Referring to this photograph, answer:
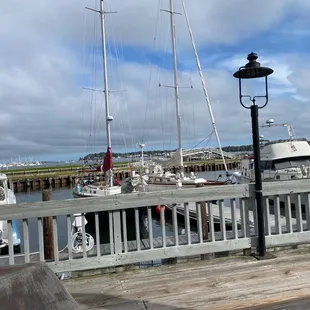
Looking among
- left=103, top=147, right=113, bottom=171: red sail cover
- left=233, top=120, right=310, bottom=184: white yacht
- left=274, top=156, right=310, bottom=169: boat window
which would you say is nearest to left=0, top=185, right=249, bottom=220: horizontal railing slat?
left=233, top=120, right=310, bottom=184: white yacht

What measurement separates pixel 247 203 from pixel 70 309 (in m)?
3.45

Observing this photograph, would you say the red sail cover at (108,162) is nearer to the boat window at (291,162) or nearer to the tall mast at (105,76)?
the tall mast at (105,76)

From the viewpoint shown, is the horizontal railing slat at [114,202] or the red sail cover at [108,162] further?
the red sail cover at [108,162]

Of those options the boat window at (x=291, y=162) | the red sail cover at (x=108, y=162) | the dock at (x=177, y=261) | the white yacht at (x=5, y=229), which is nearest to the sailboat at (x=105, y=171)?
the red sail cover at (x=108, y=162)

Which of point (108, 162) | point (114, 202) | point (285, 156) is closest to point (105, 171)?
point (108, 162)

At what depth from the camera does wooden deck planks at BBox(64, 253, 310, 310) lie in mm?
3232

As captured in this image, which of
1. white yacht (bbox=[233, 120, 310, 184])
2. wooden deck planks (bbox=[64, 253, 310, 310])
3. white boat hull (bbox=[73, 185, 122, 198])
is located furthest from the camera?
white boat hull (bbox=[73, 185, 122, 198])

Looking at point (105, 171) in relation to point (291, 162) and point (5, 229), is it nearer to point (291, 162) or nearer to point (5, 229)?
point (5, 229)

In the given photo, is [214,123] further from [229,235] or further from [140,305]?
[140,305]

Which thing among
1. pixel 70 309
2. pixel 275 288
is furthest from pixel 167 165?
pixel 70 309

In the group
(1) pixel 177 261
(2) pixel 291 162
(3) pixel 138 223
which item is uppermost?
(2) pixel 291 162

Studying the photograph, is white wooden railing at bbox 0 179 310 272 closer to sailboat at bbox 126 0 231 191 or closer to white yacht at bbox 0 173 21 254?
white yacht at bbox 0 173 21 254

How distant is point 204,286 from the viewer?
3.62 m

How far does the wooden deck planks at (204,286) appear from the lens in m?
3.23
